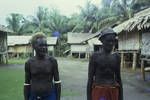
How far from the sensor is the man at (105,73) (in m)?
4.38

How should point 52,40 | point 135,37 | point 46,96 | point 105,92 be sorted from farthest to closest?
1. point 52,40
2. point 135,37
3. point 46,96
4. point 105,92

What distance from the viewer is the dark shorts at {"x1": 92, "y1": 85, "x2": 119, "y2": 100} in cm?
437

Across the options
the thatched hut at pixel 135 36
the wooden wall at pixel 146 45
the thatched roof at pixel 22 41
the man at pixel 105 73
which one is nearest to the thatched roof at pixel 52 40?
the thatched roof at pixel 22 41

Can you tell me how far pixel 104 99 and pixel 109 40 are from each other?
73cm

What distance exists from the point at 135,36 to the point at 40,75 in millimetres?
18209

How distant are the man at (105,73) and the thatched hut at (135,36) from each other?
1152 centimetres

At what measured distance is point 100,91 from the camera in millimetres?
4363

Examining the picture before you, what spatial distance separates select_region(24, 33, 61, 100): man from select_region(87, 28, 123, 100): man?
472 millimetres

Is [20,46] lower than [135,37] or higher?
lower

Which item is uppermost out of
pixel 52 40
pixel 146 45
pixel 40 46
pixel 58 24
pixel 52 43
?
pixel 58 24

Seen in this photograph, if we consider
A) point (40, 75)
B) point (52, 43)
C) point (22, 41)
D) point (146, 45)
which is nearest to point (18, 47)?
point (22, 41)

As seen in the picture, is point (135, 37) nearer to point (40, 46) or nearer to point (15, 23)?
point (40, 46)

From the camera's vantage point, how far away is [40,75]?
4.51 metres

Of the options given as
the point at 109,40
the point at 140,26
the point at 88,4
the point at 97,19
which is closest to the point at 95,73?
the point at 109,40
